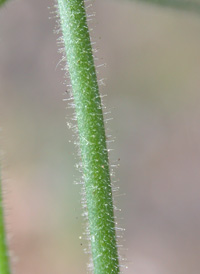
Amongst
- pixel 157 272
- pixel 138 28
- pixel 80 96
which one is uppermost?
pixel 138 28

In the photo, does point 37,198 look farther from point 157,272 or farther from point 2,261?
point 2,261

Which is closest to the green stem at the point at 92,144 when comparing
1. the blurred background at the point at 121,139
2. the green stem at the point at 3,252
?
the green stem at the point at 3,252

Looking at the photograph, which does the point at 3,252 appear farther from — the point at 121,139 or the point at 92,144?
the point at 121,139

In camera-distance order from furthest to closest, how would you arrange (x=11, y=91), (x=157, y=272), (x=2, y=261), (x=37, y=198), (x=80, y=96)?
(x=11, y=91)
(x=37, y=198)
(x=157, y=272)
(x=2, y=261)
(x=80, y=96)

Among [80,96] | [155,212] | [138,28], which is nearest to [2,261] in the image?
[80,96]

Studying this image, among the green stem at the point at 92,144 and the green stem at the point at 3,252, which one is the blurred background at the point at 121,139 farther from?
the green stem at the point at 92,144

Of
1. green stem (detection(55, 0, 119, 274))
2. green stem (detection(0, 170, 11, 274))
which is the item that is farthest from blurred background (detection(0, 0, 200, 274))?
green stem (detection(55, 0, 119, 274))
